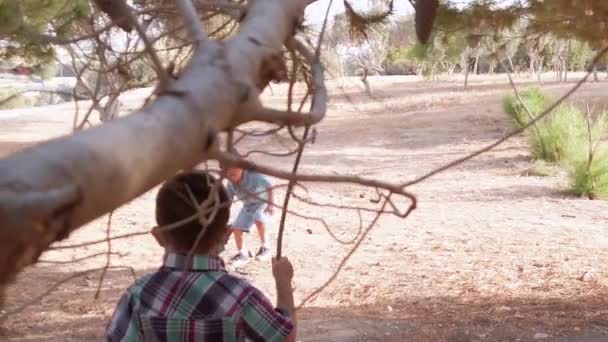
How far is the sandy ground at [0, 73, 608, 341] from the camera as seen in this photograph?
237 inches

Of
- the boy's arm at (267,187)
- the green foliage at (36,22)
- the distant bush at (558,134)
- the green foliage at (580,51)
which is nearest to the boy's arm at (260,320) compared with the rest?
the boy's arm at (267,187)

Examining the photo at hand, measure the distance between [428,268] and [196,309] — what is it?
602cm

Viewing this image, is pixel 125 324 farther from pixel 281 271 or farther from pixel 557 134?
pixel 557 134

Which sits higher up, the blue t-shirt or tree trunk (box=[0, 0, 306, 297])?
tree trunk (box=[0, 0, 306, 297])

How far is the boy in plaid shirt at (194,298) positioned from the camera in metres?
2.12

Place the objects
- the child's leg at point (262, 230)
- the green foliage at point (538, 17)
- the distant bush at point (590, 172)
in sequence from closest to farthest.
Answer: the green foliage at point (538, 17) < the child's leg at point (262, 230) < the distant bush at point (590, 172)

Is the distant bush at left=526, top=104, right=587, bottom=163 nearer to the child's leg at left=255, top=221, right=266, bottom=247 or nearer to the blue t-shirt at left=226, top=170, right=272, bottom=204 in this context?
the child's leg at left=255, top=221, right=266, bottom=247

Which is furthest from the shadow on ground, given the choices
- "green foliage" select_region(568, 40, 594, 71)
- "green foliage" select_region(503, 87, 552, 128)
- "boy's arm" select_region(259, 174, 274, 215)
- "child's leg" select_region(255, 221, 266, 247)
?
"green foliage" select_region(503, 87, 552, 128)

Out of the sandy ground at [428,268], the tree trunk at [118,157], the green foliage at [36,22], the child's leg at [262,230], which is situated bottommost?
the sandy ground at [428,268]

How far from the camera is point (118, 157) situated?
763 mm

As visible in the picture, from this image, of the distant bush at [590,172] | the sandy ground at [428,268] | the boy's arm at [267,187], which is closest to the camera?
the boy's arm at [267,187]

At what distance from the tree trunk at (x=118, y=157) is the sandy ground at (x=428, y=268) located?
1377mm

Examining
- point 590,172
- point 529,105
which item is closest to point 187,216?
point 590,172

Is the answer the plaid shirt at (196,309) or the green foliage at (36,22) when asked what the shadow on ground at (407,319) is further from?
the plaid shirt at (196,309)
